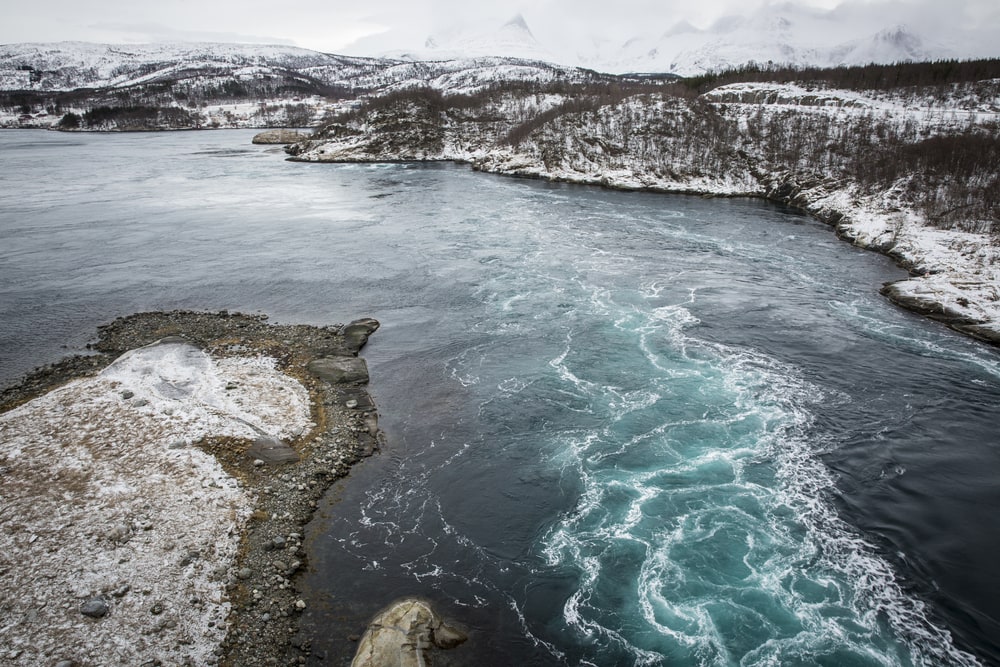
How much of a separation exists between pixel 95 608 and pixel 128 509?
112 inches

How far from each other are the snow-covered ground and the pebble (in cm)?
2

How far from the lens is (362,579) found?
462 inches

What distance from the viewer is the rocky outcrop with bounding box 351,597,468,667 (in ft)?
31.7

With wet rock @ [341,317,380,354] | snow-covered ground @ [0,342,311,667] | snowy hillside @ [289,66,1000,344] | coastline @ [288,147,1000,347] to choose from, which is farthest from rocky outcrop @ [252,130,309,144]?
snow-covered ground @ [0,342,311,667]

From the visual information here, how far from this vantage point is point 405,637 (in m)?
10.0

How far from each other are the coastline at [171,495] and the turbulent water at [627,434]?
3.44ft

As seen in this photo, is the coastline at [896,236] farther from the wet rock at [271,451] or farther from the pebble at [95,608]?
the pebble at [95,608]

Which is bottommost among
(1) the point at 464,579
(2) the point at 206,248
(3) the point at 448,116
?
(1) the point at 464,579

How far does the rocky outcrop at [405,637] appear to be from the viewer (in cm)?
966

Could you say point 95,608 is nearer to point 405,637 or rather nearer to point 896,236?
Answer: point 405,637

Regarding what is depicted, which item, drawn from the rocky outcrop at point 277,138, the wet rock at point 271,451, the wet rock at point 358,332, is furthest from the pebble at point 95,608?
the rocky outcrop at point 277,138

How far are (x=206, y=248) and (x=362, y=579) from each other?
31.6 meters

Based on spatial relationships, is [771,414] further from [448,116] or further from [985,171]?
[448,116]

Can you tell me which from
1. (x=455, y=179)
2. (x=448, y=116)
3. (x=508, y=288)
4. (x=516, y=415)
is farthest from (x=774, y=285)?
(x=448, y=116)
